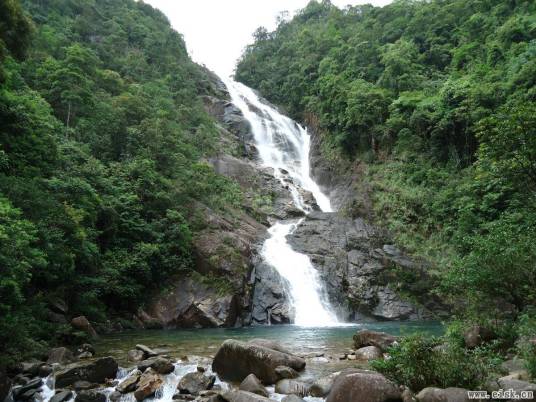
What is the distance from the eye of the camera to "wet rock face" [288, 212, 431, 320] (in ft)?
71.9

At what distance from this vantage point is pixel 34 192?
13.3 m

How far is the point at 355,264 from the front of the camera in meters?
24.1

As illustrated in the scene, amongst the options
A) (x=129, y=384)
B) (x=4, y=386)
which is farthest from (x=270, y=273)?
(x=4, y=386)

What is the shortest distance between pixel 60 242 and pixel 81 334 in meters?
3.29

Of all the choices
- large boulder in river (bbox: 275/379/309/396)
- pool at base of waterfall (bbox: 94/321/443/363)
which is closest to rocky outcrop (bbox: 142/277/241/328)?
pool at base of waterfall (bbox: 94/321/443/363)

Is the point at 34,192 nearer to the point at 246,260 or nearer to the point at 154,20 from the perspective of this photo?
the point at 246,260

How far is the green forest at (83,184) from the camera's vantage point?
12469mm

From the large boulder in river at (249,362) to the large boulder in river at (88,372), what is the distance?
2460 mm

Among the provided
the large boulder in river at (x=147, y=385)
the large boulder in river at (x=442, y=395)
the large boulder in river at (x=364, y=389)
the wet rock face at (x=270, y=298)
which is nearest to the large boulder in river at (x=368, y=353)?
the large boulder in river at (x=364, y=389)

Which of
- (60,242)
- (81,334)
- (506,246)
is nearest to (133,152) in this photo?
(60,242)

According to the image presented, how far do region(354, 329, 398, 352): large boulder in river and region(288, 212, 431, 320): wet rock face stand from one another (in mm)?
9892

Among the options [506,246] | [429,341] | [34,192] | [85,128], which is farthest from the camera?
[85,128]

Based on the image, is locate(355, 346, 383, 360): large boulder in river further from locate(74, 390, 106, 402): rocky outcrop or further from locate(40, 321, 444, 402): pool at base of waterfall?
locate(74, 390, 106, 402): rocky outcrop

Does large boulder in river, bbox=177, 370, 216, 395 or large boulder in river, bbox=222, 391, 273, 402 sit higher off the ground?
large boulder in river, bbox=222, 391, 273, 402
